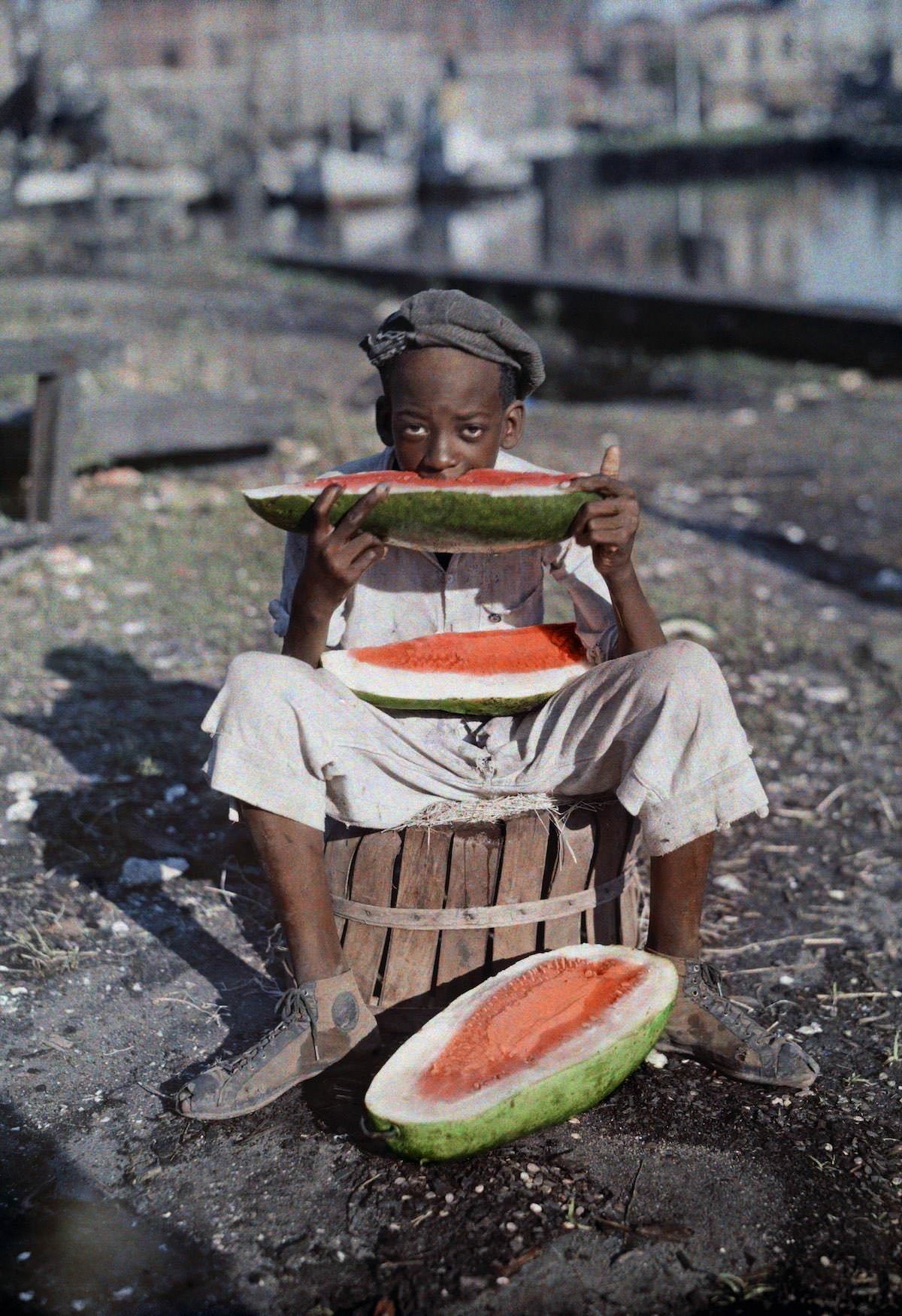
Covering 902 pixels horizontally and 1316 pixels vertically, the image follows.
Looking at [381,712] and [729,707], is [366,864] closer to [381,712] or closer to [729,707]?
[381,712]

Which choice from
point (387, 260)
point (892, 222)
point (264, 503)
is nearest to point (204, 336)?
point (387, 260)

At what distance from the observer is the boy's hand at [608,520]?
2.99 meters

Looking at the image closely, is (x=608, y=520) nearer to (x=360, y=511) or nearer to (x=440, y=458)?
(x=440, y=458)

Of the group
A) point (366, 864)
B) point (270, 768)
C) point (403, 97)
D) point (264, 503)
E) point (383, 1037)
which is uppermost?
point (403, 97)

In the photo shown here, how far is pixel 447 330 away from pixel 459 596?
0.71 metres

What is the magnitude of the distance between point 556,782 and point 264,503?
Answer: 3.22 feet

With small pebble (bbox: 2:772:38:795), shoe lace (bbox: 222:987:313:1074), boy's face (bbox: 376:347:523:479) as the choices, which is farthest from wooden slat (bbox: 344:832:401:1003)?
small pebble (bbox: 2:772:38:795)

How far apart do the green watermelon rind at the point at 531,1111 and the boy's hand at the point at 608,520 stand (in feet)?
3.44

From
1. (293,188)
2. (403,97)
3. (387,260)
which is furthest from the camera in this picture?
(403,97)

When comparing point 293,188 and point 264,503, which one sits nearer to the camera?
point 264,503

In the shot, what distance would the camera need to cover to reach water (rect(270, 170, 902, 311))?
26.0 m

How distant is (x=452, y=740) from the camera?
130 inches

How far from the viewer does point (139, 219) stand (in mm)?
30719

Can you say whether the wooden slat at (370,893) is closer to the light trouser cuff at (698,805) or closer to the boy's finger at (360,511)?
the light trouser cuff at (698,805)
